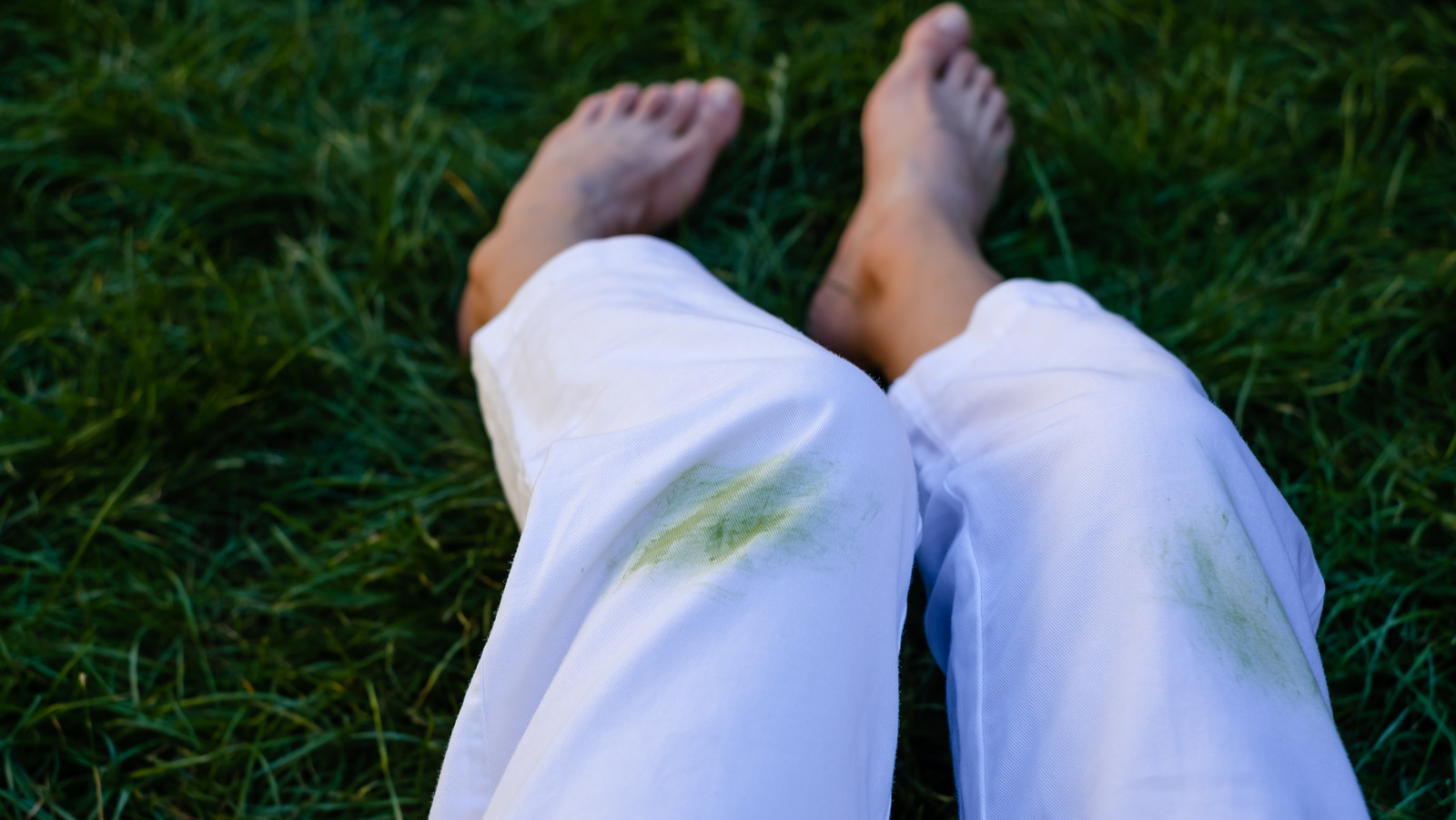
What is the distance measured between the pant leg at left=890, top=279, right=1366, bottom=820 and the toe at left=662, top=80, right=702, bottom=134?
80 centimetres

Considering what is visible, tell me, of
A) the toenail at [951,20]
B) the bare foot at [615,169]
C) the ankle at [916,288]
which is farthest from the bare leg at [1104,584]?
the toenail at [951,20]

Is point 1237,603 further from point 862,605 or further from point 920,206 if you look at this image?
point 920,206

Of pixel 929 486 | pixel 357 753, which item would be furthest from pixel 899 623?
pixel 357 753

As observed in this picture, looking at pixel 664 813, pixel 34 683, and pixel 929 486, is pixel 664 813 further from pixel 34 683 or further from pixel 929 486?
pixel 34 683

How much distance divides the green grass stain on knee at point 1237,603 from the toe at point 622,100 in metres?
1.09

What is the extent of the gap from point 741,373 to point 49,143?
124 centimetres

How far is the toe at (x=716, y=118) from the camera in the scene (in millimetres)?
1416

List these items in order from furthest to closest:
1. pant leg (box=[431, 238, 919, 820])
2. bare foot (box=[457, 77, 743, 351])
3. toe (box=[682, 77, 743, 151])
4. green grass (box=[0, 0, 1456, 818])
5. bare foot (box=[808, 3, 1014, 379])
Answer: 1. toe (box=[682, 77, 743, 151])
2. bare foot (box=[457, 77, 743, 351])
3. bare foot (box=[808, 3, 1014, 379])
4. green grass (box=[0, 0, 1456, 818])
5. pant leg (box=[431, 238, 919, 820])

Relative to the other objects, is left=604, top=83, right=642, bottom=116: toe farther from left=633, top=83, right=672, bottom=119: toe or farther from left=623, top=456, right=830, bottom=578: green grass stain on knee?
left=623, top=456, right=830, bottom=578: green grass stain on knee

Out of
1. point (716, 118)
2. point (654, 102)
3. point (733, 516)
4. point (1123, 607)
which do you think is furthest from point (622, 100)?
point (1123, 607)

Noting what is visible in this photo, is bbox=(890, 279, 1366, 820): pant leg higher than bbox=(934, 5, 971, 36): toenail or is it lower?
lower

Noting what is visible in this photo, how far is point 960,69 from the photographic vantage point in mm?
1497

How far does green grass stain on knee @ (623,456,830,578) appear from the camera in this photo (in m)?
0.62

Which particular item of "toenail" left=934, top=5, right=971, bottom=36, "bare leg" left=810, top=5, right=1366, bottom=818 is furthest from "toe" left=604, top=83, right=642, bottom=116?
"bare leg" left=810, top=5, right=1366, bottom=818
